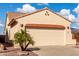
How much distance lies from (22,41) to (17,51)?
1.08 ft

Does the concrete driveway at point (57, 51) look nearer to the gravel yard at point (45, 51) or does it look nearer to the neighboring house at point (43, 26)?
the gravel yard at point (45, 51)

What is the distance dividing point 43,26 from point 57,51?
867 mm

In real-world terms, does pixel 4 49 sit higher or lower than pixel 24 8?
lower

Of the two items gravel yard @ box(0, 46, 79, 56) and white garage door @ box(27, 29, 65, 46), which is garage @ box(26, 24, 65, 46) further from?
gravel yard @ box(0, 46, 79, 56)

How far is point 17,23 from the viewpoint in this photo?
12008 millimetres

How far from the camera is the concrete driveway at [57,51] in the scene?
11922 millimetres

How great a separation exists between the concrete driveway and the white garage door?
0.56 ft

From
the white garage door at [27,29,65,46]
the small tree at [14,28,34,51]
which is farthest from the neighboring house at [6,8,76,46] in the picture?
the small tree at [14,28,34,51]

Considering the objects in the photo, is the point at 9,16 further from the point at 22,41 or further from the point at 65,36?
the point at 65,36

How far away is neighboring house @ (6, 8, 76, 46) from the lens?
12.0m

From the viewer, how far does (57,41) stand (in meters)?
12.3

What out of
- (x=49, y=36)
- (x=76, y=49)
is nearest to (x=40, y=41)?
(x=49, y=36)

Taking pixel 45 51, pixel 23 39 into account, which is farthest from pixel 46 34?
pixel 23 39

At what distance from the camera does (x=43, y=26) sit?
12.2 metres
